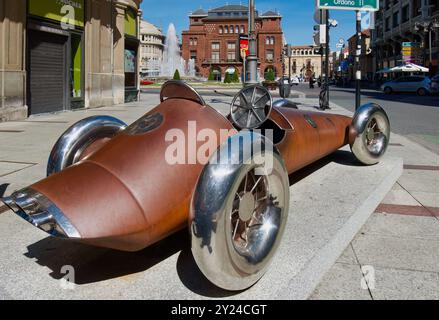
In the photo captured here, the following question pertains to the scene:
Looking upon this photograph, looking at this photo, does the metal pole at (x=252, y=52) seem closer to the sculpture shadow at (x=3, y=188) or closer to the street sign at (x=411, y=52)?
the sculpture shadow at (x=3, y=188)

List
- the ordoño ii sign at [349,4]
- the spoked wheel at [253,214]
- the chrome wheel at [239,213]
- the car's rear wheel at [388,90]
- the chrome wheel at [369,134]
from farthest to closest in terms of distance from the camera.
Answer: the car's rear wheel at [388,90]
the ordoño ii sign at [349,4]
the chrome wheel at [369,134]
the spoked wheel at [253,214]
the chrome wheel at [239,213]

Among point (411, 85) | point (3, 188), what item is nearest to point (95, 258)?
point (3, 188)

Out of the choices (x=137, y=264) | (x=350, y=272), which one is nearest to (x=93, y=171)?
(x=137, y=264)

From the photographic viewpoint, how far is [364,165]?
5324 mm

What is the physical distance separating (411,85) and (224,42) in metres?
74.2

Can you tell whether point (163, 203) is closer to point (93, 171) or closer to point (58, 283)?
point (93, 171)

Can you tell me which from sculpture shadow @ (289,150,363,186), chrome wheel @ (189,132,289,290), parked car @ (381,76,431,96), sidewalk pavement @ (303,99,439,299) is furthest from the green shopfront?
parked car @ (381,76,431,96)

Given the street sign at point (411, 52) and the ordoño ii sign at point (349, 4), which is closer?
the ordoño ii sign at point (349, 4)

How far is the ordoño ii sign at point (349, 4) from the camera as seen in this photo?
30.3 feet

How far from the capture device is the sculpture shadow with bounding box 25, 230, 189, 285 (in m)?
2.51

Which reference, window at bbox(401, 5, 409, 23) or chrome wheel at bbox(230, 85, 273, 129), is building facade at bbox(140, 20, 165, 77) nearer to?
window at bbox(401, 5, 409, 23)

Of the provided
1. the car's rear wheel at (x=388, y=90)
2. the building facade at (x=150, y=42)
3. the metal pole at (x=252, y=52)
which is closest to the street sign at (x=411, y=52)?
the car's rear wheel at (x=388, y=90)

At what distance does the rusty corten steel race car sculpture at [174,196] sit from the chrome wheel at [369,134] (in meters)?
2.56

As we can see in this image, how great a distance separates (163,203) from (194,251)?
417 mm
